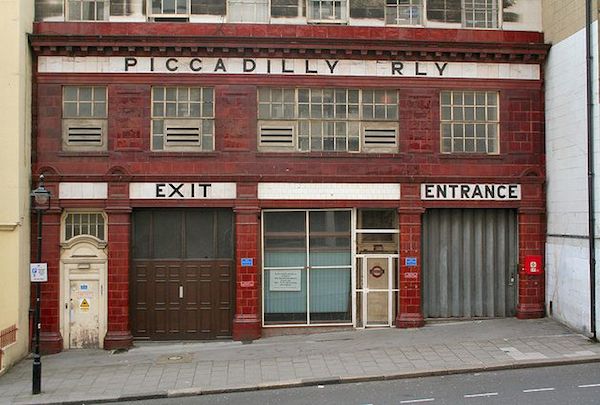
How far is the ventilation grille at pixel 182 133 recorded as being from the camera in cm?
1641

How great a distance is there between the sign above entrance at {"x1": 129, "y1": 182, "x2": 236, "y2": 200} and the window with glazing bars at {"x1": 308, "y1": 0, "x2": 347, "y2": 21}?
5098 millimetres

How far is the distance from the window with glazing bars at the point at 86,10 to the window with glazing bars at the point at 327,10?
547 centimetres

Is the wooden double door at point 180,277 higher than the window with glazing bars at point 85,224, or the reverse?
the window with glazing bars at point 85,224

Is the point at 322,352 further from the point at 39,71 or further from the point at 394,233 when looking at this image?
the point at 39,71

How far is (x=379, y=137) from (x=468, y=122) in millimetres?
2537

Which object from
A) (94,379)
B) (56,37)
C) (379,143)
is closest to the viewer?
(94,379)

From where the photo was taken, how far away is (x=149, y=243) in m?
16.5

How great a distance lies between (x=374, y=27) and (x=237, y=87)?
4.04 m

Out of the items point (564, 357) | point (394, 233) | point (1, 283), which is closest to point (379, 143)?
point (394, 233)

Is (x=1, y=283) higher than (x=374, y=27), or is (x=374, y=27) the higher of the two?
(x=374, y=27)

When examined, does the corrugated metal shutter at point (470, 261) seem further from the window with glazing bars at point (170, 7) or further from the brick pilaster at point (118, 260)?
the window with glazing bars at point (170, 7)

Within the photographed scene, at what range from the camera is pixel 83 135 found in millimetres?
16250

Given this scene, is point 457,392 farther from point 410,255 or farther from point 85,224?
point 85,224

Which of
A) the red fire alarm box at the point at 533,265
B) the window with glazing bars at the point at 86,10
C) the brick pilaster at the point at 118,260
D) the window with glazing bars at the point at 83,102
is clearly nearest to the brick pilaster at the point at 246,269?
the brick pilaster at the point at 118,260
